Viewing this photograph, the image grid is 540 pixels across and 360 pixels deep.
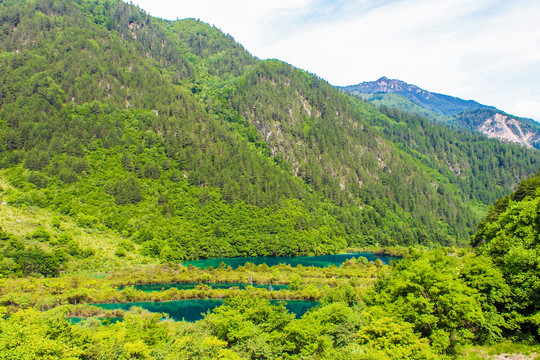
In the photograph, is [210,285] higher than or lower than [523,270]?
lower

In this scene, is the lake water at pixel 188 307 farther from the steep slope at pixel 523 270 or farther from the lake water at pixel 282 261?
the lake water at pixel 282 261

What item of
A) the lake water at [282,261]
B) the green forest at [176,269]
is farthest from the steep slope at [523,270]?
the lake water at [282,261]

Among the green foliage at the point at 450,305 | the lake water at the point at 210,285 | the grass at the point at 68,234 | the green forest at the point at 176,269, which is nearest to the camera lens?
the green foliage at the point at 450,305

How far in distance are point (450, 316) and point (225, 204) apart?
165m

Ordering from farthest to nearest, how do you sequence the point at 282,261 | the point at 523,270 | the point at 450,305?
1. the point at 282,261
2. the point at 523,270
3. the point at 450,305

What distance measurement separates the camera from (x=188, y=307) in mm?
91812

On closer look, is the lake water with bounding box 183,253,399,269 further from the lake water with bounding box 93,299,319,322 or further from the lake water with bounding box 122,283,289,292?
the lake water with bounding box 93,299,319,322

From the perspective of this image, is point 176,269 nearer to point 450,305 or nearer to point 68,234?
point 68,234

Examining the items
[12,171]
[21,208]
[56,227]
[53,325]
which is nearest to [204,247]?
[56,227]

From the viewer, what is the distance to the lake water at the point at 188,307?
8575 cm

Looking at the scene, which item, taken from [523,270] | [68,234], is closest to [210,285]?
[68,234]

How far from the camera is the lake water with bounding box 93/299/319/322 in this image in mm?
85750

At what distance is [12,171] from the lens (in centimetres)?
16012

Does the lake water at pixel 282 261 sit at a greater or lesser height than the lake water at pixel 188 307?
lesser
